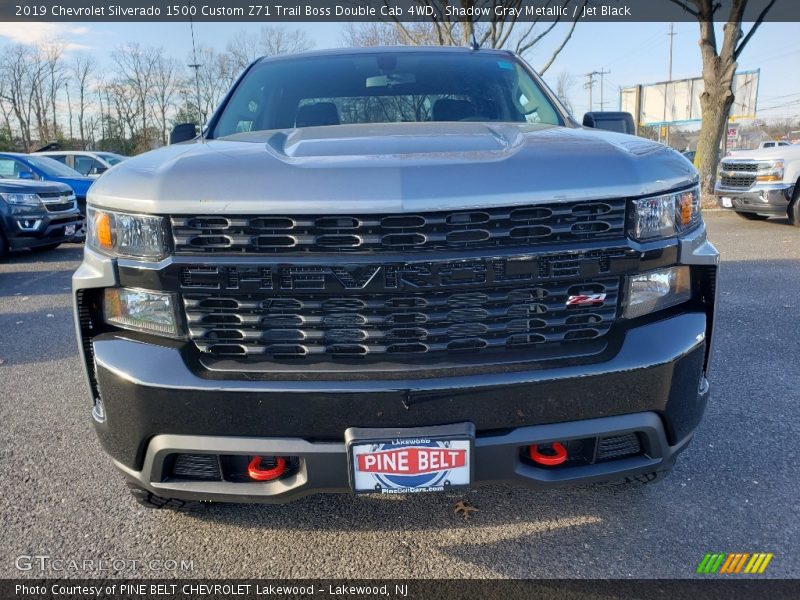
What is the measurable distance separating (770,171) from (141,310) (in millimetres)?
10600

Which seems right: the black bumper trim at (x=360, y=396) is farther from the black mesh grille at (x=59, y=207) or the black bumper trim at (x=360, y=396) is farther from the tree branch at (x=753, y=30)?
the tree branch at (x=753, y=30)

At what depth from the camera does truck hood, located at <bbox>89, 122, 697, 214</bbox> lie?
1.67m

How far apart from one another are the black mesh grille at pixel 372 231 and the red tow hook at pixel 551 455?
645 mm

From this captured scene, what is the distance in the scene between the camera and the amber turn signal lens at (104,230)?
Answer: 1825mm

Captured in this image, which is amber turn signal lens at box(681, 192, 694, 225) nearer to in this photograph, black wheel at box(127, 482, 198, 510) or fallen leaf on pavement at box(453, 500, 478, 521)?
fallen leaf on pavement at box(453, 500, 478, 521)

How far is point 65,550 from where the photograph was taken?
2.17m

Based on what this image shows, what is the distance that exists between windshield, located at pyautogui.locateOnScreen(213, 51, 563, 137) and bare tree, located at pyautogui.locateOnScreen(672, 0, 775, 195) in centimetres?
1186

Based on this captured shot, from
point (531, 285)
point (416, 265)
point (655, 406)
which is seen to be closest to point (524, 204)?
point (531, 285)

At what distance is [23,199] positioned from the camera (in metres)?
8.26

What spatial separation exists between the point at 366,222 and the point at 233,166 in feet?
1.52

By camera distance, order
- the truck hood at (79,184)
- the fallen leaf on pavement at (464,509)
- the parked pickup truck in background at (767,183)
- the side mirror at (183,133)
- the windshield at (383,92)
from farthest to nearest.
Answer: the truck hood at (79,184)
the parked pickup truck in background at (767,183)
the side mirror at (183,133)
the windshield at (383,92)
the fallen leaf on pavement at (464,509)

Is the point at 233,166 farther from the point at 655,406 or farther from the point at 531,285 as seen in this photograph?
the point at 655,406

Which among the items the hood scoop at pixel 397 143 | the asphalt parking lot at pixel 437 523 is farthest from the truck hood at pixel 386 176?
the asphalt parking lot at pixel 437 523

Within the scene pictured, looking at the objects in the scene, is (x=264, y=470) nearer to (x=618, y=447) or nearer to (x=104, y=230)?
(x=104, y=230)
